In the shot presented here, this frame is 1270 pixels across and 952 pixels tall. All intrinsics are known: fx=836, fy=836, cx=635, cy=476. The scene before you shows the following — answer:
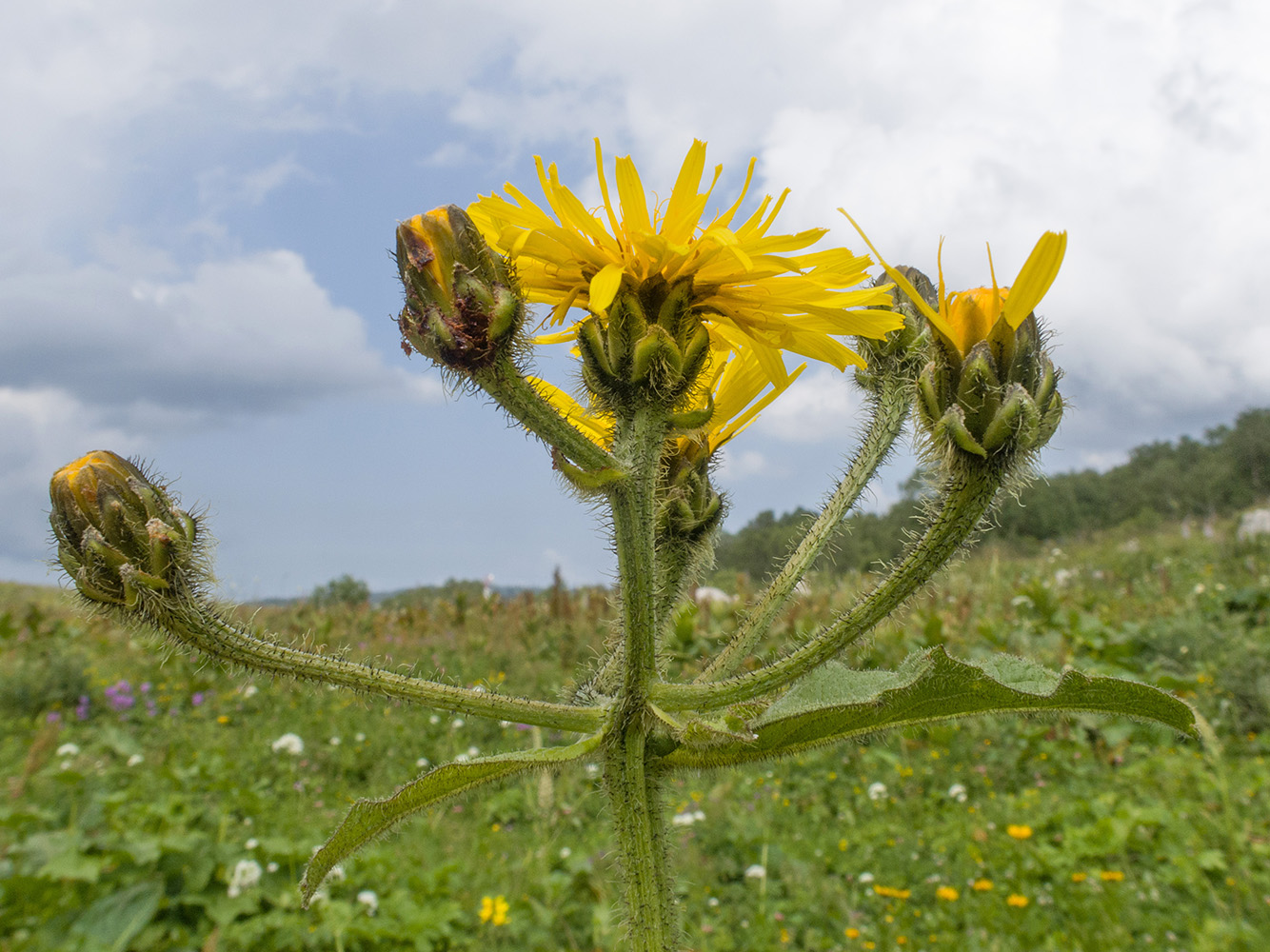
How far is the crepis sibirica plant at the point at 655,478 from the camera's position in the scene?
50.0 inches

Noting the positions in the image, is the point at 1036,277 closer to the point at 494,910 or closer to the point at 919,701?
the point at 919,701

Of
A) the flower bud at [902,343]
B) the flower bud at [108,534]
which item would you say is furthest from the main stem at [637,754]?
the flower bud at [108,534]

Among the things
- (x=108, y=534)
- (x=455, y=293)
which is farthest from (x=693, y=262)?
(x=108, y=534)

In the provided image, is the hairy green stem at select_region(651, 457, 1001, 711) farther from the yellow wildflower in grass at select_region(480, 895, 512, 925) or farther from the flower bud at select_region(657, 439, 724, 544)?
the yellow wildflower in grass at select_region(480, 895, 512, 925)

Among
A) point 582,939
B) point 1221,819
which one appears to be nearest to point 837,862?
point 582,939

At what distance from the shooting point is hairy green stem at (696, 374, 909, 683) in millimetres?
1467

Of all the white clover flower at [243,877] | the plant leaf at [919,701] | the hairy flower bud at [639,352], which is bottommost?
the white clover flower at [243,877]

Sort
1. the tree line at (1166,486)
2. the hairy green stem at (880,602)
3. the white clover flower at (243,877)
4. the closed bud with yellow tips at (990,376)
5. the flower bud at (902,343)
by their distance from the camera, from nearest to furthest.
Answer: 1. the hairy green stem at (880,602)
2. the closed bud with yellow tips at (990,376)
3. the flower bud at (902,343)
4. the white clover flower at (243,877)
5. the tree line at (1166,486)

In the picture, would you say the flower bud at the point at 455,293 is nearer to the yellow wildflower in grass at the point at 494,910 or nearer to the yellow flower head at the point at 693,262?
the yellow flower head at the point at 693,262

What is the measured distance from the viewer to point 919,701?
49.1 inches

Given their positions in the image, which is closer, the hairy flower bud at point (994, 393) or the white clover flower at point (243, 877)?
the hairy flower bud at point (994, 393)

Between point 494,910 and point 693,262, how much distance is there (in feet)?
14.2

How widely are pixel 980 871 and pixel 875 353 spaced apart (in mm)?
5029

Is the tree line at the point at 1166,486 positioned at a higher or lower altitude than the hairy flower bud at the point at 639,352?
higher
